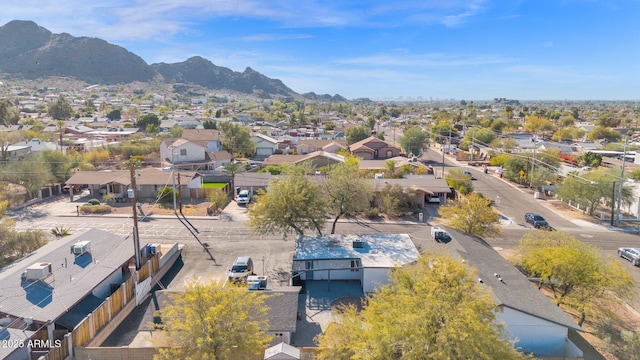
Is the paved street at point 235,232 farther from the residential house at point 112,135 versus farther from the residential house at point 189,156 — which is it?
the residential house at point 112,135

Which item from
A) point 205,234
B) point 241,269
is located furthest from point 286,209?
point 205,234

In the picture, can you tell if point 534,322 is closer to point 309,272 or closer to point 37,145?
point 309,272

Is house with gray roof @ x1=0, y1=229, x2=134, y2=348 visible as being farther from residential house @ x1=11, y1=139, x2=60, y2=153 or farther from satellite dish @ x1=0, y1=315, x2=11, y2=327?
residential house @ x1=11, y1=139, x2=60, y2=153

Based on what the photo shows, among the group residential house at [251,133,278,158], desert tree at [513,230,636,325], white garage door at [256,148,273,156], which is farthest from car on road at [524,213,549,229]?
white garage door at [256,148,273,156]

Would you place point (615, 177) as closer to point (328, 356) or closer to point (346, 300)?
point (346, 300)

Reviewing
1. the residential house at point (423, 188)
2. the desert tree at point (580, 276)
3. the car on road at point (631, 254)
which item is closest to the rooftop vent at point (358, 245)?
the desert tree at point (580, 276)

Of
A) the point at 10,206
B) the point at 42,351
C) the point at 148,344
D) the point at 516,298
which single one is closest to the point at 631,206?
the point at 516,298
